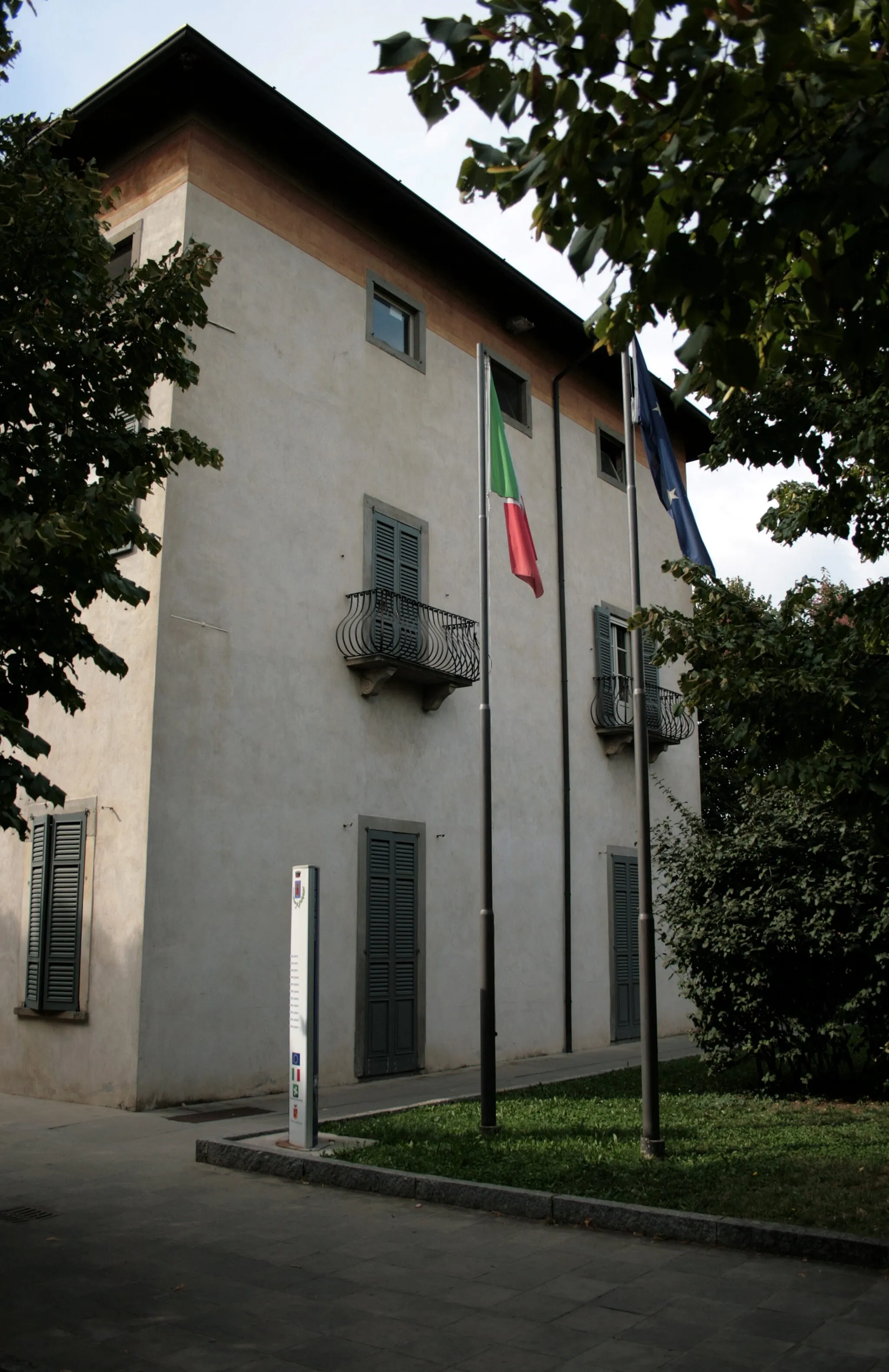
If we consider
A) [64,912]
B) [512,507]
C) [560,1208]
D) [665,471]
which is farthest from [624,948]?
[560,1208]

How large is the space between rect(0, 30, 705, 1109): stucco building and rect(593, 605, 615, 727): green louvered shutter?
0.61 ft

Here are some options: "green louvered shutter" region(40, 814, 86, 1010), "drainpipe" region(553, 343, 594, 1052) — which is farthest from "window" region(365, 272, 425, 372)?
"green louvered shutter" region(40, 814, 86, 1010)

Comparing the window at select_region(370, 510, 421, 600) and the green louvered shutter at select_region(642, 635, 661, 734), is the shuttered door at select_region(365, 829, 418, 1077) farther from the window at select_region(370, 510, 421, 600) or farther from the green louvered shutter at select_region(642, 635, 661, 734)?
the green louvered shutter at select_region(642, 635, 661, 734)

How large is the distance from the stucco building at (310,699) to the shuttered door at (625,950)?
82 mm

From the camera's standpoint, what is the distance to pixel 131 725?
39.9ft

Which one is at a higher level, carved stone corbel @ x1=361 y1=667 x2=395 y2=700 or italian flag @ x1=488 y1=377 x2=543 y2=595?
italian flag @ x1=488 y1=377 x2=543 y2=595

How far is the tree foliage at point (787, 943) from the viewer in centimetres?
1050

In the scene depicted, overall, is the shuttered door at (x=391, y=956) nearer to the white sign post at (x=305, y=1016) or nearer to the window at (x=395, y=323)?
the white sign post at (x=305, y=1016)

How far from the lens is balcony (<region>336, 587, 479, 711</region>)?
14.2 meters

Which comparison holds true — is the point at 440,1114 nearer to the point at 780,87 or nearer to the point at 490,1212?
the point at 490,1212

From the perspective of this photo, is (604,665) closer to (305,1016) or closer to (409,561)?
(409,561)

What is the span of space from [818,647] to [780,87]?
4.24m

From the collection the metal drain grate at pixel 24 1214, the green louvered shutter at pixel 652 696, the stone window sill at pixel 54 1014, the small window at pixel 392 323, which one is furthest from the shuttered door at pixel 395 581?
the metal drain grate at pixel 24 1214

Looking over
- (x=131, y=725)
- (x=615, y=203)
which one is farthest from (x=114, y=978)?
(x=615, y=203)
